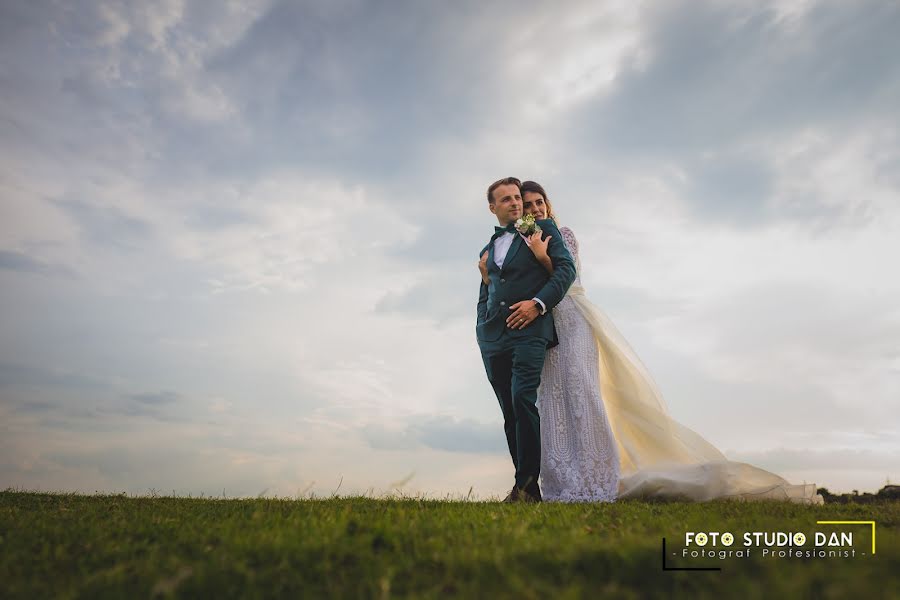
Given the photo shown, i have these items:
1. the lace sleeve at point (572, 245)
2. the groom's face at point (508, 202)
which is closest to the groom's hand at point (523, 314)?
the groom's face at point (508, 202)

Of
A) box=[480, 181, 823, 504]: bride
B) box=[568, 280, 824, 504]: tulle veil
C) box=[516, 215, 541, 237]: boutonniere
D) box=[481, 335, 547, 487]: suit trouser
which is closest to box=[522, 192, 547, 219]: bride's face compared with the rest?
box=[480, 181, 823, 504]: bride

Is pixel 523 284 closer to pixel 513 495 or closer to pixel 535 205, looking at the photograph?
pixel 535 205

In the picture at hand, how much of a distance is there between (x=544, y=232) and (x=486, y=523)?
484 cm

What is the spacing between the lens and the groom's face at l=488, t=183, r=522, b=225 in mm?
8578

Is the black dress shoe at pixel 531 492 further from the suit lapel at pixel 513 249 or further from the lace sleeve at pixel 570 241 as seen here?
the lace sleeve at pixel 570 241

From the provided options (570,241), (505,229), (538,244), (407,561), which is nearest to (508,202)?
(505,229)

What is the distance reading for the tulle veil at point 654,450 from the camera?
766cm

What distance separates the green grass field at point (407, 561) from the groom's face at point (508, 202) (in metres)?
4.76

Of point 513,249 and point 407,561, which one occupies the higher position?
point 513,249

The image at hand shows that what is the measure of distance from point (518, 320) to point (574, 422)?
172 centimetres

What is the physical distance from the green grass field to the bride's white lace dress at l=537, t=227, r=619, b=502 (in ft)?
11.1

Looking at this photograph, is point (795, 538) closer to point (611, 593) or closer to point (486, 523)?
point (486, 523)

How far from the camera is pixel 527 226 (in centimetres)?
824

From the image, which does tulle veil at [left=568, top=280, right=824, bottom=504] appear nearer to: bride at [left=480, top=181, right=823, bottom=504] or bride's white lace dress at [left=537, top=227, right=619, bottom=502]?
bride at [left=480, top=181, right=823, bottom=504]
